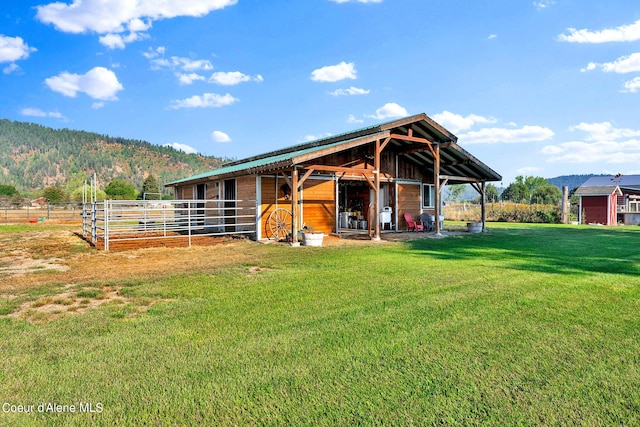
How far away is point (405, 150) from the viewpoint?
15.4m

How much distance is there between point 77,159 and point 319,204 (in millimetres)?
123389

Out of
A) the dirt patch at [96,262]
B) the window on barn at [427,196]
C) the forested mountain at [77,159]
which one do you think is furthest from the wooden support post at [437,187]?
the forested mountain at [77,159]

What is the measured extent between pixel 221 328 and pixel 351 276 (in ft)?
9.70

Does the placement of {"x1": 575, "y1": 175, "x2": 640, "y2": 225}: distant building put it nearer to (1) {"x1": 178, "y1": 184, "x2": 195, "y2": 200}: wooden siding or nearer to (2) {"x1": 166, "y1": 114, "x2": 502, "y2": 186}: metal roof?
(2) {"x1": 166, "y1": 114, "x2": 502, "y2": 186}: metal roof

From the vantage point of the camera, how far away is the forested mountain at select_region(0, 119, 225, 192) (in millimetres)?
109250

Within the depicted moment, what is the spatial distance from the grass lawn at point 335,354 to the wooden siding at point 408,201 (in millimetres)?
10315

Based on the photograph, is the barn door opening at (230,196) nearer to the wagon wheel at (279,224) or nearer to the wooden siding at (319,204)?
the wagon wheel at (279,224)

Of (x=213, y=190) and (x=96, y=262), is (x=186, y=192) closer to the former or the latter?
(x=213, y=190)

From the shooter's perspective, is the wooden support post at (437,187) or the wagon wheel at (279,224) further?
the wooden support post at (437,187)

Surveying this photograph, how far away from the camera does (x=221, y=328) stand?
3764 mm

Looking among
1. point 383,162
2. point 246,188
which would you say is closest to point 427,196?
point 383,162

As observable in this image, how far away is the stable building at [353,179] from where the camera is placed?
12.2 metres

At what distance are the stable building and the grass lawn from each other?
648cm

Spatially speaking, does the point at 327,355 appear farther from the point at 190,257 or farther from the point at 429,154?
the point at 429,154
